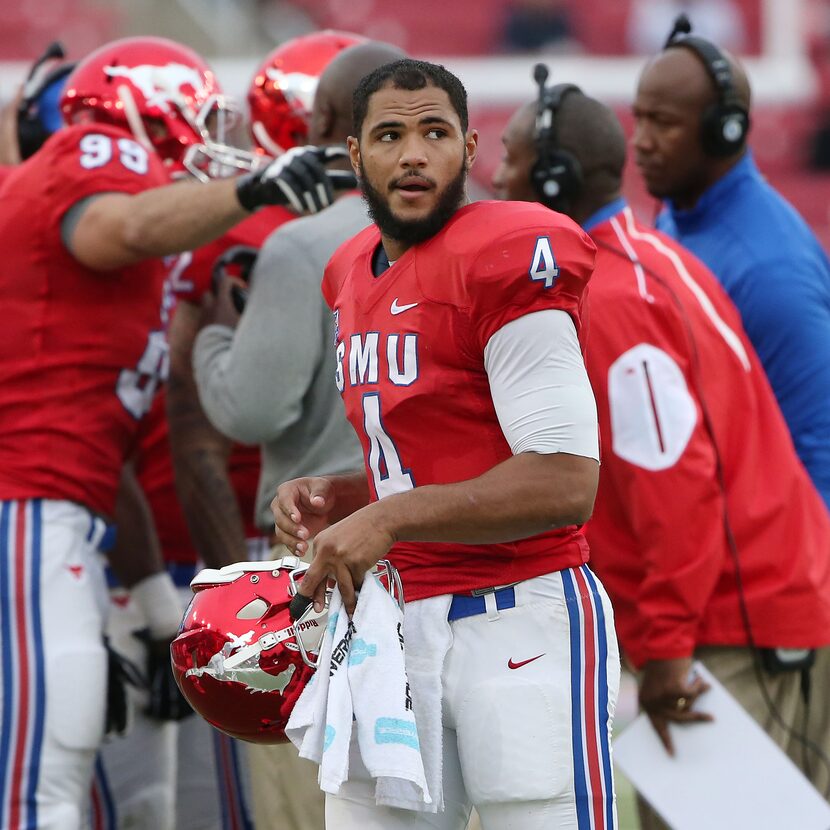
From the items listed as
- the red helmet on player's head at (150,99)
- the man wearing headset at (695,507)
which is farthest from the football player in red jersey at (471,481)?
the red helmet on player's head at (150,99)

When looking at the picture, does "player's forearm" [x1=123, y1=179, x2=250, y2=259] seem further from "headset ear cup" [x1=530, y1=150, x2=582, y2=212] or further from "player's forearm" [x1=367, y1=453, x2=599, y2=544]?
"player's forearm" [x1=367, y1=453, x2=599, y2=544]

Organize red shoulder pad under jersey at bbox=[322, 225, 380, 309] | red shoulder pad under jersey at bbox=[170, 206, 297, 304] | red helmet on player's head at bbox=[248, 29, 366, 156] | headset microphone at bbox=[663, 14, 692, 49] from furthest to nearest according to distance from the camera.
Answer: red helmet on player's head at bbox=[248, 29, 366, 156], headset microphone at bbox=[663, 14, 692, 49], red shoulder pad under jersey at bbox=[170, 206, 297, 304], red shoulder pad under jersey at bbox=[322, 225, 380, 309]

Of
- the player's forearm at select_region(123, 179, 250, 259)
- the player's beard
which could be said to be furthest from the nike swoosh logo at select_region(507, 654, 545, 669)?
the player's forearm at select_region(123, 179, 250, 259)

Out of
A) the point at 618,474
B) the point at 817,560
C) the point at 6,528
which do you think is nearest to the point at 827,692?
the point at 817,560

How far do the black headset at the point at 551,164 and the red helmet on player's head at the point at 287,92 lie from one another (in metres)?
0.78

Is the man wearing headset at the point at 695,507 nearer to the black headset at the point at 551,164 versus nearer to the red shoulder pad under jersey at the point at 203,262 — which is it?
the black headset at the point at 551,164

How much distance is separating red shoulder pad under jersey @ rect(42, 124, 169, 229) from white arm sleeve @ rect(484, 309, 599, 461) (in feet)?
4.86

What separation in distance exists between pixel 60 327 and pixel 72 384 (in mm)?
131

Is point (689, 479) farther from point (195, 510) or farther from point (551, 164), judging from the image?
point (195, 510)

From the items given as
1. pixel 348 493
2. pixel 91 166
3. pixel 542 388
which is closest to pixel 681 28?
pixel 91 166

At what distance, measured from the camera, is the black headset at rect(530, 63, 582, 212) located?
3.25 meters

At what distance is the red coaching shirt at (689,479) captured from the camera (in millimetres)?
2896

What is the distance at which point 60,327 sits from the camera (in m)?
3.20

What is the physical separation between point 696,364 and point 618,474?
0.29m
